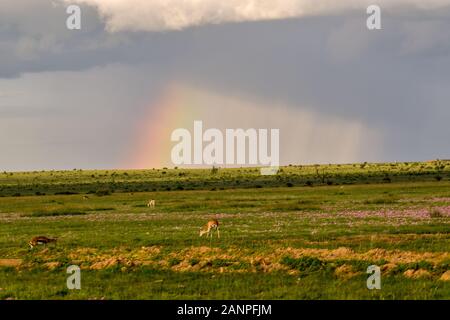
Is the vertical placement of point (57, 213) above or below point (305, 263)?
below

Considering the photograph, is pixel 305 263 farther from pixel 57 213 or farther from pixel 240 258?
pixel 57 213

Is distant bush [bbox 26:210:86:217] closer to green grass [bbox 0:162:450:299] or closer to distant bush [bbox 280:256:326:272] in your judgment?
green grass [bbox 0:162:450:299]

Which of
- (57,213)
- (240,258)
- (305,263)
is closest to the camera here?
(305,263)

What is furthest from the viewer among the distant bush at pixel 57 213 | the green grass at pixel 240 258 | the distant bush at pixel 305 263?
the distant bush at pixel 57 213

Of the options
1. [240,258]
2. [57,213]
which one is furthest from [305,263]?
[57,213]

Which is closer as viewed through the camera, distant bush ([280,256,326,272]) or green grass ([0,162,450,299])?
green grass ([0,162,450,299])

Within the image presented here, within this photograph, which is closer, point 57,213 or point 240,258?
point 240,258

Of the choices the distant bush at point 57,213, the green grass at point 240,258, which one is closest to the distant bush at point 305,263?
the green grass at point 240,258

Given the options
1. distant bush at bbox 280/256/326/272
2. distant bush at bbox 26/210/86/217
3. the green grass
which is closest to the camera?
the green grass

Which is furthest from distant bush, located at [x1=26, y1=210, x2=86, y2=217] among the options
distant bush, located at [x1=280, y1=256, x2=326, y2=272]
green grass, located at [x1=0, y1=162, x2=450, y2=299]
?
distant bush, located at [x1=280, y1=256, x2=326, y2=272]

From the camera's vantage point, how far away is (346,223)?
125 feet

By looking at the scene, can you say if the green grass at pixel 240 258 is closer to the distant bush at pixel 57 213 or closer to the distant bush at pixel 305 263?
the distant bush at pixel 305 263
